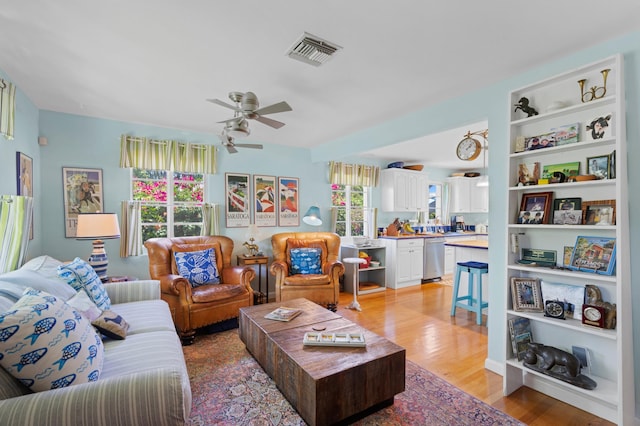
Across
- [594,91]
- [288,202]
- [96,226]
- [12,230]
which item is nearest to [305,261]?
[288,202]

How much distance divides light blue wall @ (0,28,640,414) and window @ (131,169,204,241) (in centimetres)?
19

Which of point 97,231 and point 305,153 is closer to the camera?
point 97,231

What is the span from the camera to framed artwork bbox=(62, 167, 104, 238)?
3.43 metres

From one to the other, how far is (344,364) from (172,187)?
3.44 m

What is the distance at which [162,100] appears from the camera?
3002mm

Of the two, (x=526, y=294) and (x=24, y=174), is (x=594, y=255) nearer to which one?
(x=526, y=294)

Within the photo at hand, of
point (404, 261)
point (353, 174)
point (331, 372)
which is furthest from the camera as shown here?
point (353, 174)

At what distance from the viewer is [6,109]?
2.22 meters

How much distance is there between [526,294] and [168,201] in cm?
420

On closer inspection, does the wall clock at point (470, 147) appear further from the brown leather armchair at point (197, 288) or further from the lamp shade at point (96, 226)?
the lamp shade at point (96, 226)

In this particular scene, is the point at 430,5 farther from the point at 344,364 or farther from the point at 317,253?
the point at 317,253

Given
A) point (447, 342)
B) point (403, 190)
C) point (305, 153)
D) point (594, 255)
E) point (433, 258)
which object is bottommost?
point (447, 342)

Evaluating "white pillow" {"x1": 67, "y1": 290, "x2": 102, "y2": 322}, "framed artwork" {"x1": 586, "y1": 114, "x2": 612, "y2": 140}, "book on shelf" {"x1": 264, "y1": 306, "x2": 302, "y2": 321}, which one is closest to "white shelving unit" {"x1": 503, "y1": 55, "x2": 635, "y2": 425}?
"framed artwork" {"x1": 586, "y1": 114, "x2": 612, "y2": 140}

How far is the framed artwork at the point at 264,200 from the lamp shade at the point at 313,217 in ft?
1.73
